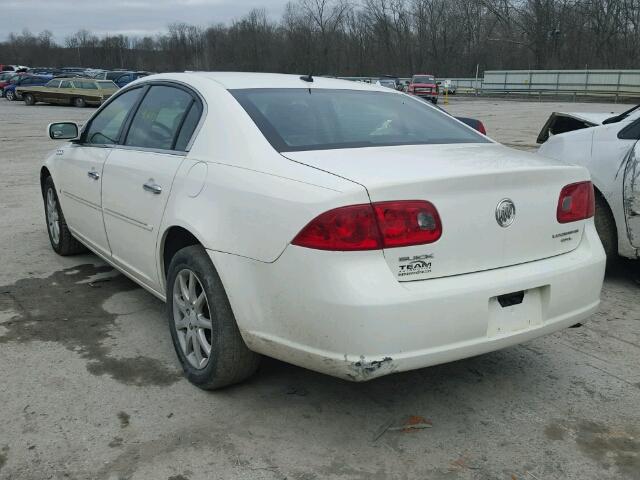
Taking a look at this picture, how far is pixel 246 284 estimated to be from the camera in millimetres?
2730

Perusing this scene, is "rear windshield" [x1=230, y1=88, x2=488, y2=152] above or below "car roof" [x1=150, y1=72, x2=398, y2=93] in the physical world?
below

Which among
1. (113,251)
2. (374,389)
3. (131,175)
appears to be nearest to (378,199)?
(374,389)

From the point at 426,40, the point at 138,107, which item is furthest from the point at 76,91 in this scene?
the point at 426,40

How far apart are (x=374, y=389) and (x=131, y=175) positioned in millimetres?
1853

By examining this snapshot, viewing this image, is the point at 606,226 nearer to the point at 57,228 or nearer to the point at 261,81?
the point at 261,81

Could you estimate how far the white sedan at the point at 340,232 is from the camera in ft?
8.09

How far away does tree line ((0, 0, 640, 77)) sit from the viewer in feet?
218

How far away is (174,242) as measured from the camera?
11.2ft

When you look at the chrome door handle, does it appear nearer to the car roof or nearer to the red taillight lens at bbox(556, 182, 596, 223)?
the car roof

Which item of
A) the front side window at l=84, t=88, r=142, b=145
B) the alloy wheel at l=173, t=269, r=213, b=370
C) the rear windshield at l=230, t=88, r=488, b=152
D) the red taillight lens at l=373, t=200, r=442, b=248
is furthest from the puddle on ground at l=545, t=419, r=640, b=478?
the front side window at l=84, t=88, r=142, b=145

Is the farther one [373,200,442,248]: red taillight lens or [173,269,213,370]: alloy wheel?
[173,269,213,370]: alloy wheel

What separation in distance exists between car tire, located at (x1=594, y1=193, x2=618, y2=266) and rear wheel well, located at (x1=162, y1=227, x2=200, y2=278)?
3.17 m

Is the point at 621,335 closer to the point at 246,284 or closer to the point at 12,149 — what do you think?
the point at 246,284

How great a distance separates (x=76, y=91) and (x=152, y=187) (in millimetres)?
31306
